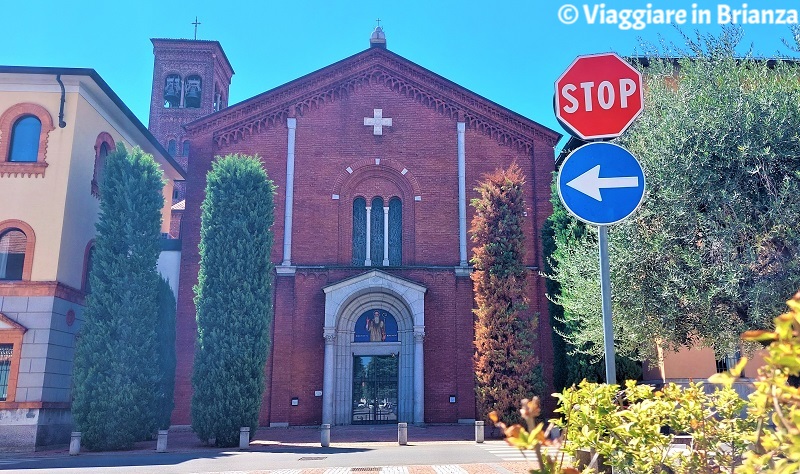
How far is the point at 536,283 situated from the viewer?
78.6ft

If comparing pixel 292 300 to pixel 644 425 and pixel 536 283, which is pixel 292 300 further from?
pixel 644 425

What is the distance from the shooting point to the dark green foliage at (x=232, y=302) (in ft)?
59.0

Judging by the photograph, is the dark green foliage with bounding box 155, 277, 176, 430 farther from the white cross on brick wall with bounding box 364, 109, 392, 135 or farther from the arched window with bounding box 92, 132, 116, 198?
the white cross on brick wall with bounding box 364, 109, 392, 135

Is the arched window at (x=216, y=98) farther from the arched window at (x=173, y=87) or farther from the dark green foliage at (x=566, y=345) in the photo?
the dark green foliage at (x=566, y=345)

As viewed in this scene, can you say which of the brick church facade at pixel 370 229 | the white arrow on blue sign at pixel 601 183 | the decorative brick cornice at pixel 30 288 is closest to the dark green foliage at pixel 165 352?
the decorative brick cornice at pixel 30 288

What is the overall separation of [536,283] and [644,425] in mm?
20622

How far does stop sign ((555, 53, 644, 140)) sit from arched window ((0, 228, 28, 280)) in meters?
17.5

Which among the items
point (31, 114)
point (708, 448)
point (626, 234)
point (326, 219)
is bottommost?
point (708, 448)

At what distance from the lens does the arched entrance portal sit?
2270 cm

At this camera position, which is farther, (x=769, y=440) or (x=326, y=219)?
(x=326, y=219)

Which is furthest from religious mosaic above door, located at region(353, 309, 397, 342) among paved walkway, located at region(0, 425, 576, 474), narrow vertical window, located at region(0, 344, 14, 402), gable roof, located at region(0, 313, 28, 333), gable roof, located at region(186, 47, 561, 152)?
narrow vertical window, located at region(0, 344, 14, 402)

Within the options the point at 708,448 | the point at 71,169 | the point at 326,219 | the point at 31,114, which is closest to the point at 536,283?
the point at 326,219

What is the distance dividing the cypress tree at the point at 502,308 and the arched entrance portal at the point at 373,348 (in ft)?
10.9

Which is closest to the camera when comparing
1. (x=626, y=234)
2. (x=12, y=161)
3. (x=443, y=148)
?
(x=626, y=234)
